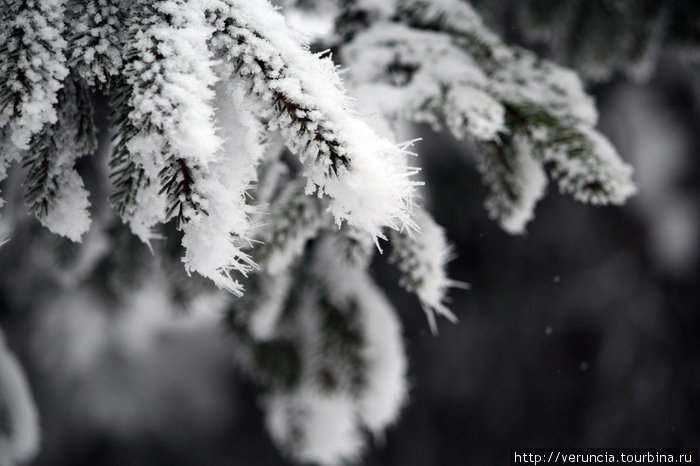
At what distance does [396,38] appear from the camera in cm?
119

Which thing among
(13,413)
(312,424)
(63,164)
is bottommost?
(312,424)

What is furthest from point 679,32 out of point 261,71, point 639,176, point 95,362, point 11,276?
point 95,362

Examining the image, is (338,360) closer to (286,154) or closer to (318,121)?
(286,154)

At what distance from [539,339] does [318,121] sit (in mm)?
5283

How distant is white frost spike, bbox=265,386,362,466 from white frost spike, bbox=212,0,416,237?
1.18m

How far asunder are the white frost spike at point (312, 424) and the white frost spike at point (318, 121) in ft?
3.86

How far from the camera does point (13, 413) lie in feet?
4.50

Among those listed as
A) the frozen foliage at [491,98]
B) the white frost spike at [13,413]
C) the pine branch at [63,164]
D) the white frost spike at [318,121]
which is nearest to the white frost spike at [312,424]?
the white frost spike at [13,413]

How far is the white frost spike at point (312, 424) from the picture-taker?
5.41 ft

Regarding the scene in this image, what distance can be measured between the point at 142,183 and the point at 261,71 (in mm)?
282

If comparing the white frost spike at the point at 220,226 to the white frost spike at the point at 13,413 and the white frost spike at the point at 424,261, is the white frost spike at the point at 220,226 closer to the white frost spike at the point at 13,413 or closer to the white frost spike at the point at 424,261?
the white frost spike at the point at 424,261

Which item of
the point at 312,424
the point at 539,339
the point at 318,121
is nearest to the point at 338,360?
the point at 312,424

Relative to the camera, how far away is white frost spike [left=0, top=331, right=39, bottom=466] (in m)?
1.37

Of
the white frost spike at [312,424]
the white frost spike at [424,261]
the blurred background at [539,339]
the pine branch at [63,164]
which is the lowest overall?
the blurred background at [539,339]
